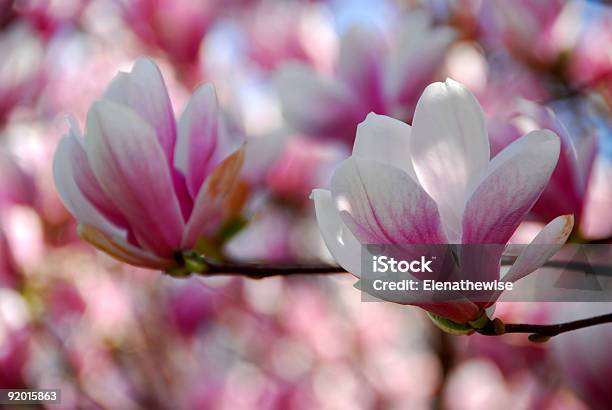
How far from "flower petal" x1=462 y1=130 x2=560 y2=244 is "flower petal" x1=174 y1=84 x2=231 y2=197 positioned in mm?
275

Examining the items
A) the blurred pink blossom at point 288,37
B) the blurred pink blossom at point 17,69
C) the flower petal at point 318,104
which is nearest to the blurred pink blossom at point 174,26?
the blurred pink blossom at point 288,37

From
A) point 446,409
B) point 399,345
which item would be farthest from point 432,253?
point 399,345

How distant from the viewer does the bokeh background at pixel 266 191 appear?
3.29 ft

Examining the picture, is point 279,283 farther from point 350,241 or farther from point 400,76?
point 350,241

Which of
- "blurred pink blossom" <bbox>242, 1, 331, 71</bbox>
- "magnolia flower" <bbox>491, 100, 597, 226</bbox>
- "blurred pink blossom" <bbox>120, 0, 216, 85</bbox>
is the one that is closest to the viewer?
"magnolia flower" <bbox>491, 100, 597, 226</bbox>

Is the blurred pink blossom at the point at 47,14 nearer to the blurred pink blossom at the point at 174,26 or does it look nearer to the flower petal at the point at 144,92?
the blurred pink blossom at the point at 174,26

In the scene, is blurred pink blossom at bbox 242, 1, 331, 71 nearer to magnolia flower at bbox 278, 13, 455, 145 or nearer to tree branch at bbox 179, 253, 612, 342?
magnolia flower at bbox 278, 13, 455, 145

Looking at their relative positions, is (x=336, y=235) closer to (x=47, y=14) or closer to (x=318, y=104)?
(x=318, y=104)

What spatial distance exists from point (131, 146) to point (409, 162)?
0.23 meters

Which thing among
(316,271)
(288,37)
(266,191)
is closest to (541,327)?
(316,271)

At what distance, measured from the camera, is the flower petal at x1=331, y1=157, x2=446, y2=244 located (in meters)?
0.41

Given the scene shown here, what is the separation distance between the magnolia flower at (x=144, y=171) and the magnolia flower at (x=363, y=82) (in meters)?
0.37

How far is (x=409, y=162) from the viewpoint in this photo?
1.53ft

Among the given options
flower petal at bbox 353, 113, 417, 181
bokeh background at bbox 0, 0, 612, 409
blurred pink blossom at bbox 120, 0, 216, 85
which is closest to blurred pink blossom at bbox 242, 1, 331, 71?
bokeh background at bbox 0, 0, 612, 409
